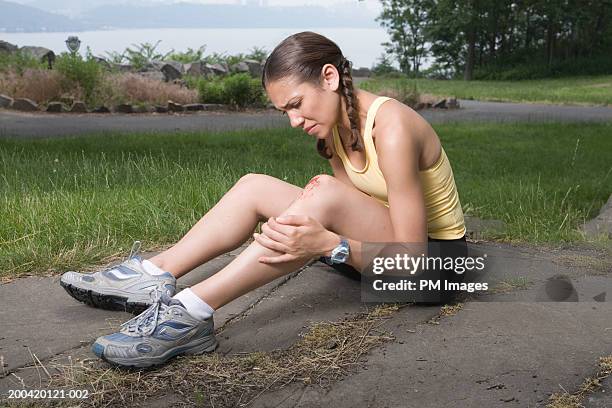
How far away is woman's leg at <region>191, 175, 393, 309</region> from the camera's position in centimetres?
260

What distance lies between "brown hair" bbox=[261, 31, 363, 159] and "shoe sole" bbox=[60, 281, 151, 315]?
0.92 metres

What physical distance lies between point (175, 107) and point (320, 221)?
9.54m

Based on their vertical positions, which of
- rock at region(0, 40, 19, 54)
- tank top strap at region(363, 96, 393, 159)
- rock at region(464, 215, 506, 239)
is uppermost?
rock at region(0, 40, 19, 54)

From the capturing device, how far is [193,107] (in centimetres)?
1209

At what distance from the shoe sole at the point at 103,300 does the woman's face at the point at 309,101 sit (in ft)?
2.87

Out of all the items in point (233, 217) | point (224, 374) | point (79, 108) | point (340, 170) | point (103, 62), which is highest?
point (103, 62)

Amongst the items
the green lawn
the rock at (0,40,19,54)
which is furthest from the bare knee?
the rock at (0,40,19,54)

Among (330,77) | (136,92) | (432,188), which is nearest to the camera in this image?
(330,77)

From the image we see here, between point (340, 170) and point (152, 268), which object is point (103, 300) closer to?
point (152, 268)

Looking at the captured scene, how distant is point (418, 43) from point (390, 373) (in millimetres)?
26587

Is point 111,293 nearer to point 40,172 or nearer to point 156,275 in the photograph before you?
point 156,275

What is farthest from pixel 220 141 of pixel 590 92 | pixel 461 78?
pixel 461 78

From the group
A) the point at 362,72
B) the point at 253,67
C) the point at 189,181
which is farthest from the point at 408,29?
the point at 189,181

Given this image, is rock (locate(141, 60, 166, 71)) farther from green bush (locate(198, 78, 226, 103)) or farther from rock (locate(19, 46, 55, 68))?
green bush (locate(198, 78, 226, 103))
